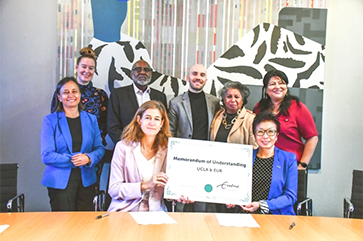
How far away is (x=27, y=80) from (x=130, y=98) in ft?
4.74

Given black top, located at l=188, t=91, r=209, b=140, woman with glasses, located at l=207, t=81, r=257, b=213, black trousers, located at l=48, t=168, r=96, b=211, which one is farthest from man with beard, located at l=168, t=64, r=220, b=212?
black trousers, located at l=48, t=168, r=96, b=211

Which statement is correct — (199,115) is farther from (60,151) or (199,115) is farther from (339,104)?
(339,104)

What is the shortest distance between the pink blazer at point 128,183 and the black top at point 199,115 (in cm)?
83

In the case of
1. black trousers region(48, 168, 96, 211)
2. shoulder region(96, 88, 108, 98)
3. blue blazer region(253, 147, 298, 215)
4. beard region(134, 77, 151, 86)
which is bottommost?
black trousers region(48, 168, 96, 211)

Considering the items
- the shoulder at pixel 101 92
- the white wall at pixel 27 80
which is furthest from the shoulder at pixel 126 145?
the white wall at pixel 27 80

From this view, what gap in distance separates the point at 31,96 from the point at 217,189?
2.85 meters

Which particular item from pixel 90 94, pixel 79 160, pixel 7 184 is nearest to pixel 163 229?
pixel 79 160

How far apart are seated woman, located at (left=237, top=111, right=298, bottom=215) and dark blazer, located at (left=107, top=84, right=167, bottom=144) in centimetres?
148

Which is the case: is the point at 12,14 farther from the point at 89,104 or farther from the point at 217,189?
the point at 217,189

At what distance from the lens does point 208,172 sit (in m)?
2.42

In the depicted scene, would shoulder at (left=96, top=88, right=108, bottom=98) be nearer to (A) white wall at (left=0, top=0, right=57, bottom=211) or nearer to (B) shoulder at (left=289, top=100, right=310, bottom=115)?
(A) white wall at (left=0, top=0, right=57, bottom=211)

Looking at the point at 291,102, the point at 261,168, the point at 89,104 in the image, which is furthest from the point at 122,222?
the point at 291,102

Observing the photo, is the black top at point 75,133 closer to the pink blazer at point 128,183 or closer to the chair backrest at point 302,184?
the pink blazer at point 128,183

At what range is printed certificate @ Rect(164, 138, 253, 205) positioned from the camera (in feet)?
7.86
